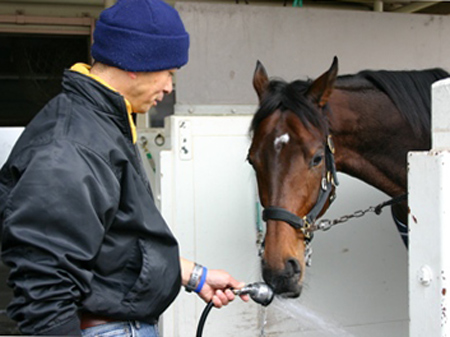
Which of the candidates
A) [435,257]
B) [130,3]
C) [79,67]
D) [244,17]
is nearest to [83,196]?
[79,67]

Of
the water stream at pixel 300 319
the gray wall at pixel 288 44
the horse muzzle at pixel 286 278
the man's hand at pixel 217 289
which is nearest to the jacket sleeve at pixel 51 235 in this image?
the man's hand at pixel 217 289

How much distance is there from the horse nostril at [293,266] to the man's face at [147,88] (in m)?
1.14

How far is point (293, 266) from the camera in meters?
2.31

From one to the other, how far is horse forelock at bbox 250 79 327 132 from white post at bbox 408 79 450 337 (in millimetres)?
850

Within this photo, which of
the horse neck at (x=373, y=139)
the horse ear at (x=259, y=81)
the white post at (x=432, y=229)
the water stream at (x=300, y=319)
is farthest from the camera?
the water stream at (x=300, y=319)

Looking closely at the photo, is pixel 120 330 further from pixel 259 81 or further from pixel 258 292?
pixel 259 81

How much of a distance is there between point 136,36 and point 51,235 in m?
0.51

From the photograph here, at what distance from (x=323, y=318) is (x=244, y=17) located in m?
2.10

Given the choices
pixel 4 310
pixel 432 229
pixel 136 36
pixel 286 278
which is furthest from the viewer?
pixel 4 310

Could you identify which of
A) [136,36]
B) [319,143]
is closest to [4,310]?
[319,143]

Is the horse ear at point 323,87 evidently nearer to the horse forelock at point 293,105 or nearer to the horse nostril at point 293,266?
the horse forelock at point 293,105

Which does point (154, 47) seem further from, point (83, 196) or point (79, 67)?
point (83, 196)

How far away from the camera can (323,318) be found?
10.9 feet

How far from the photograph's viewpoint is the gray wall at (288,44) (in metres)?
3.77
